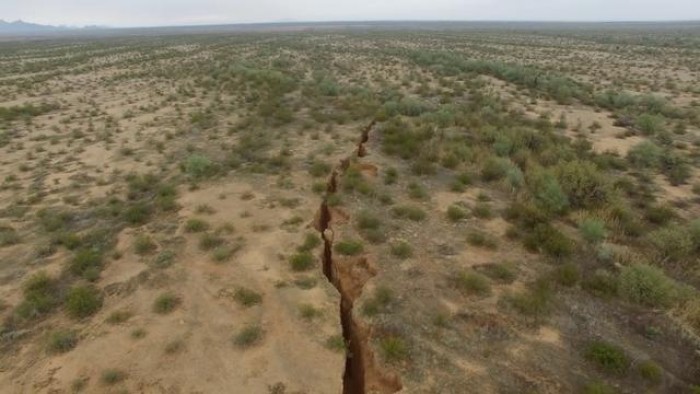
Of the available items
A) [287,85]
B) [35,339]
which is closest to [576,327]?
[35,339]

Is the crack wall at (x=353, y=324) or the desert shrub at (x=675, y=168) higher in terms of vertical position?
the desert shrub at (x=675, y=168)

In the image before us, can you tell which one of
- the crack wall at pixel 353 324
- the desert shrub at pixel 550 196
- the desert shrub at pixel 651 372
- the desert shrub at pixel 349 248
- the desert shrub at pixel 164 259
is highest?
the desert shrub at pixel 550 196

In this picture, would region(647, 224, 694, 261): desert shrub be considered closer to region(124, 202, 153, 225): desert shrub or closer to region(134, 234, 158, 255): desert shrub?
region(134, 234, 158, 255): desert shrub

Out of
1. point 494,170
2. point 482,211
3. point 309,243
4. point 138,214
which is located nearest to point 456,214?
point 482,211

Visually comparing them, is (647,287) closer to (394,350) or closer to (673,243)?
(673,243)

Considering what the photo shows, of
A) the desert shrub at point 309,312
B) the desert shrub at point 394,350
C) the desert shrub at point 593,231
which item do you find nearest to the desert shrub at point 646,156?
the desert shrub at point 593,231

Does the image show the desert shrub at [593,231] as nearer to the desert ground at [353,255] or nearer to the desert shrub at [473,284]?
the desert ground at [353,255]

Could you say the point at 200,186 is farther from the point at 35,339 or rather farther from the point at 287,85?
the point at 287,85
